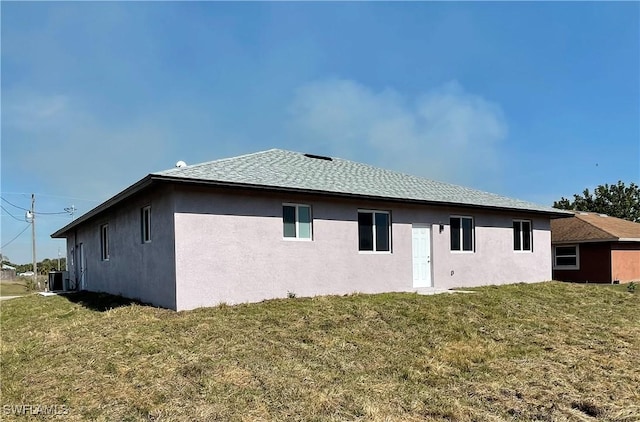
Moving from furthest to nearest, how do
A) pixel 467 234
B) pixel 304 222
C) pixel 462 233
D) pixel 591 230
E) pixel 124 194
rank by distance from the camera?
pixel 591 230 → pixel 467 234 → pixel 462 233 → pixel 304 222 → pixel 124 194

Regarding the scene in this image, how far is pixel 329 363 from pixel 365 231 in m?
6.91

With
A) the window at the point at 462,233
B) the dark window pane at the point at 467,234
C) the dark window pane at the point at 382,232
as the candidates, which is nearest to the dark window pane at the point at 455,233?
the window at the point at 462,233

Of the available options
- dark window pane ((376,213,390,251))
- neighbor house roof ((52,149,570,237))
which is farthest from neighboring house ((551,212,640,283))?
dark window pane ((376,213,390,251))

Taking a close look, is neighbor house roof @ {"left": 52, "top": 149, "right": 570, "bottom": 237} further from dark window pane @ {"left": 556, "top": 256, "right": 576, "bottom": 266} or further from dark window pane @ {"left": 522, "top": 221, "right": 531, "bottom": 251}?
dark window pane @ {"left": 556, "top": 256, "right": 576, "bottom": 266}

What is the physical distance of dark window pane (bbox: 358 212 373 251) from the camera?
13.1 metres

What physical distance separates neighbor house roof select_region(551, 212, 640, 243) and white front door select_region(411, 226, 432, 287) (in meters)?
13.3

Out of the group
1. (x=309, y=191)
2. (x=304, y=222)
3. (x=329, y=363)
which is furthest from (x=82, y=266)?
(x=329, y=363)

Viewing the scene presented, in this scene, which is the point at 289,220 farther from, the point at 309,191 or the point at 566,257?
the point at 566,257

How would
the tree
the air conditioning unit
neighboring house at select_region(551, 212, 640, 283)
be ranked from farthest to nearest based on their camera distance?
the tree, neighboring house at select_region(551, 212, 640, 283), the air conditioning unit

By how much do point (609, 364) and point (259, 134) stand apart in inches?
888

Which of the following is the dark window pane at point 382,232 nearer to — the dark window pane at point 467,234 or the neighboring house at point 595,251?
the dark window pane at point 467,234

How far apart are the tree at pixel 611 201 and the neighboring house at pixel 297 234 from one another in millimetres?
33673

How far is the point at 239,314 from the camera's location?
372 inches

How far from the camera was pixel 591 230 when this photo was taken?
23.5 meters
